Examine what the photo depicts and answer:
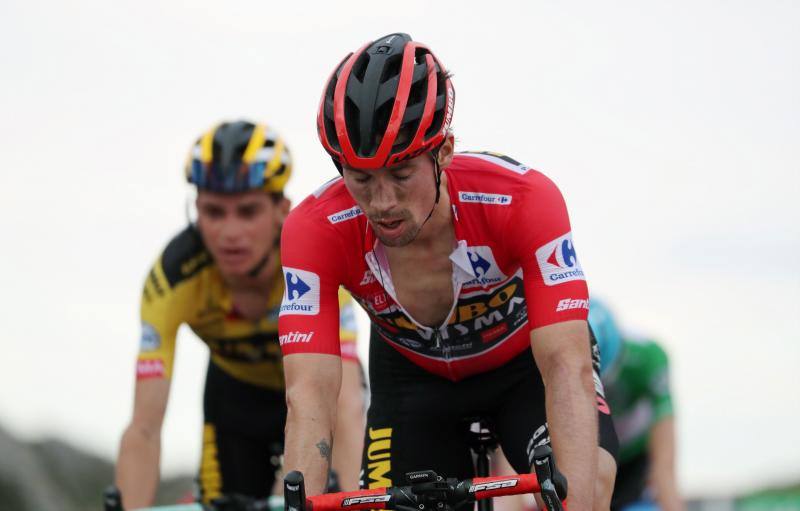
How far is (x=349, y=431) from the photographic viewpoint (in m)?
7.32

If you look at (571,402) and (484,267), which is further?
(484,267)

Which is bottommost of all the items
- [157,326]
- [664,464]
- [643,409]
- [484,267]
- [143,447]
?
[664,464]

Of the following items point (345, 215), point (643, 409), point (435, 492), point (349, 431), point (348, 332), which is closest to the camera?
point (435, 492)

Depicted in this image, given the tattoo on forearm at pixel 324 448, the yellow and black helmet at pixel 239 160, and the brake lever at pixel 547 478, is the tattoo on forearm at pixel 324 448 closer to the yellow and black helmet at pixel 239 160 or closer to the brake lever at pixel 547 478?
the brake lever at pixel 547 478

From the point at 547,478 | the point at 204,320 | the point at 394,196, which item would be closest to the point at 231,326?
the point at 204,320

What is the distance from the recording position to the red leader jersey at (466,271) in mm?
5070

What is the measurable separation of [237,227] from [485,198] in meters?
3.10

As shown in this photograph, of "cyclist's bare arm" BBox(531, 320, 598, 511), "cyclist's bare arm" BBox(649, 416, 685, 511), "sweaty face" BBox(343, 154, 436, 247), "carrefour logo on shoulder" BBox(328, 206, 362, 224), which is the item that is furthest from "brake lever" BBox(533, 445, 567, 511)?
"cyclist's bare arm" BBox(649, 416, 685, 511)

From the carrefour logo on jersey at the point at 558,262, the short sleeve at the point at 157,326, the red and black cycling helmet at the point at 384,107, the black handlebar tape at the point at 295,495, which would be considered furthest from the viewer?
the short sleeve at the point at 157,326

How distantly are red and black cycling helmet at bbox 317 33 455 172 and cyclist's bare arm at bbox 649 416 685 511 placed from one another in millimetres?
5729

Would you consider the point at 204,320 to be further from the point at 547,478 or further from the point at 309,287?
the point at 547,478

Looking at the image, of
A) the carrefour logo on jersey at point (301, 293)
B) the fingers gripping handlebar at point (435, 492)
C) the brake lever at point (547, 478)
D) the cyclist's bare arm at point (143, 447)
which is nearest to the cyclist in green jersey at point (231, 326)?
the cyclist's bare arm at point (143, 447)

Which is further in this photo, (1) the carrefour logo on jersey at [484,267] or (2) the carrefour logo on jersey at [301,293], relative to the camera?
(1) the carrefour logo on jersey at [484,267]

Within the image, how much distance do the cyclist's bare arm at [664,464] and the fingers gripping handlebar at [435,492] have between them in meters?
5.91
